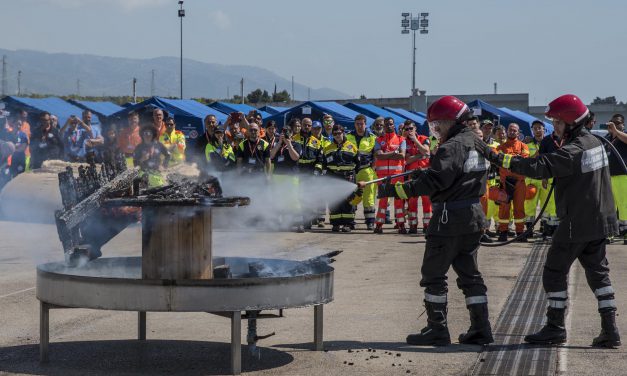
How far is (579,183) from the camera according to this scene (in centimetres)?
797

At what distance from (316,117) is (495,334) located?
21820 millimetres

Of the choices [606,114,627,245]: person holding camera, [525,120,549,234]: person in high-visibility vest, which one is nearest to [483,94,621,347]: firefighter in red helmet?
[606,114,627,245]: person holding camera

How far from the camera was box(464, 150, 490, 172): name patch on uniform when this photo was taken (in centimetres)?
787

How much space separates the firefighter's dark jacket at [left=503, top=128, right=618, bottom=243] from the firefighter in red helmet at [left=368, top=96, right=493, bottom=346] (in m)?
0.37

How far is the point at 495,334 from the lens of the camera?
841 centimetres

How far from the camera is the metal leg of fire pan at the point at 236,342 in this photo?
22.2ft

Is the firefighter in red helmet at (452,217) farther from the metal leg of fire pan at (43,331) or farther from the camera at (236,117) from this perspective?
the camera at (236,117)

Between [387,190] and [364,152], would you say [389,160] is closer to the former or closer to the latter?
[364,152]

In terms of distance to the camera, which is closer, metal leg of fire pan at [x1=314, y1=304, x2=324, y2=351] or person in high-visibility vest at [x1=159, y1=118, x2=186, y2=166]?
metal leg of fire pan at [x1=314, y1=304, x2=324, y2=351]

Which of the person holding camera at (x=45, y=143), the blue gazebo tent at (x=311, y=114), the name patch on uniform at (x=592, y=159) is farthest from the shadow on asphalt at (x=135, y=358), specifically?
the blue gazebo tent at (x=311, y=114)

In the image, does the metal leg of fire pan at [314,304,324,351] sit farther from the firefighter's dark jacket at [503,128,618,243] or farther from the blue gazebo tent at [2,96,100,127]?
the blue gazebo tent at [2,96,100,127]

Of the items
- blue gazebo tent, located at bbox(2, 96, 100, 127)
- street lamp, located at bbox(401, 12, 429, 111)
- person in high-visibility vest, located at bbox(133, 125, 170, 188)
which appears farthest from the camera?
street lamp, located at bbox(401, 12, 429, 111)

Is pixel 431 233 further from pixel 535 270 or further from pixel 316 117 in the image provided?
pixel 316 117

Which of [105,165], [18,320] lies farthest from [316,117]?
[18,320]
